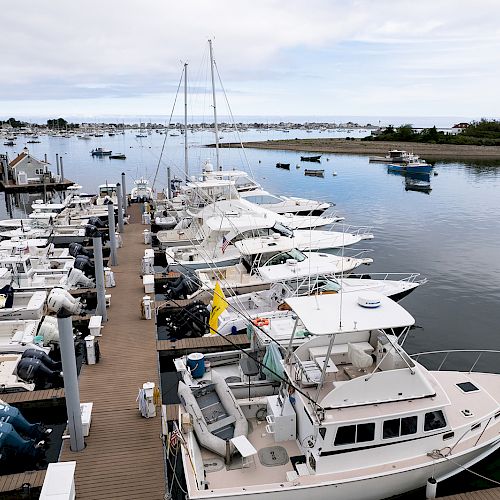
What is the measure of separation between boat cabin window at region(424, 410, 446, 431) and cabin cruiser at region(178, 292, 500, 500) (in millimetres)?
21

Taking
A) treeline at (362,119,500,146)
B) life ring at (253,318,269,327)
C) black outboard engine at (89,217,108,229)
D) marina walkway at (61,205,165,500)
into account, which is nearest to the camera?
marina walkway at (61,205,165,500)

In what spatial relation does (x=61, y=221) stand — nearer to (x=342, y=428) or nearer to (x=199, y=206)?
(x=199, y=206)

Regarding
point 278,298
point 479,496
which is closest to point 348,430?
point 479,496

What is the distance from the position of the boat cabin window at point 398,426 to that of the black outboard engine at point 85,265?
19.6m

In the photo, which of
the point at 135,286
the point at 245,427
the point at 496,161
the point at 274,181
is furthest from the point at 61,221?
the point at 496,161

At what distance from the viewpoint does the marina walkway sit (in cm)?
1005

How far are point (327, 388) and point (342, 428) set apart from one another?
3.63ft

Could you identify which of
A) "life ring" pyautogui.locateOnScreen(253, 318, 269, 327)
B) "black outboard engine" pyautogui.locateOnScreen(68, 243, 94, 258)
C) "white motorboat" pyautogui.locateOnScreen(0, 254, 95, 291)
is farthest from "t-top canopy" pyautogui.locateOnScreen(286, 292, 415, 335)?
"black outboard engine" pyautogui.locateOnScreen(68, 243, 94, 258)

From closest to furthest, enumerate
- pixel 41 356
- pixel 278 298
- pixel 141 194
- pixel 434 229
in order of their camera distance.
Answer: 1. pixel 41 356
2. pixel 278 298
3. pixel 434 229
4. pixel 141 194

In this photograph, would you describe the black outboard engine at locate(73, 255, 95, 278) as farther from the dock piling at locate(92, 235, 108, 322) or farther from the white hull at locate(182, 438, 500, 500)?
the white hull at locate(182, 438, 500, 500)

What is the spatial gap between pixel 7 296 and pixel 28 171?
47290 mm

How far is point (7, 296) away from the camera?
19.2 m

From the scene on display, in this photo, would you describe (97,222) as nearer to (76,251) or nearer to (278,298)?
(76,251)

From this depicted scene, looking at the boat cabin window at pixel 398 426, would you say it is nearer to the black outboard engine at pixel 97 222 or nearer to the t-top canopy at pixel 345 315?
the t-top canopy at pixel 345 315
